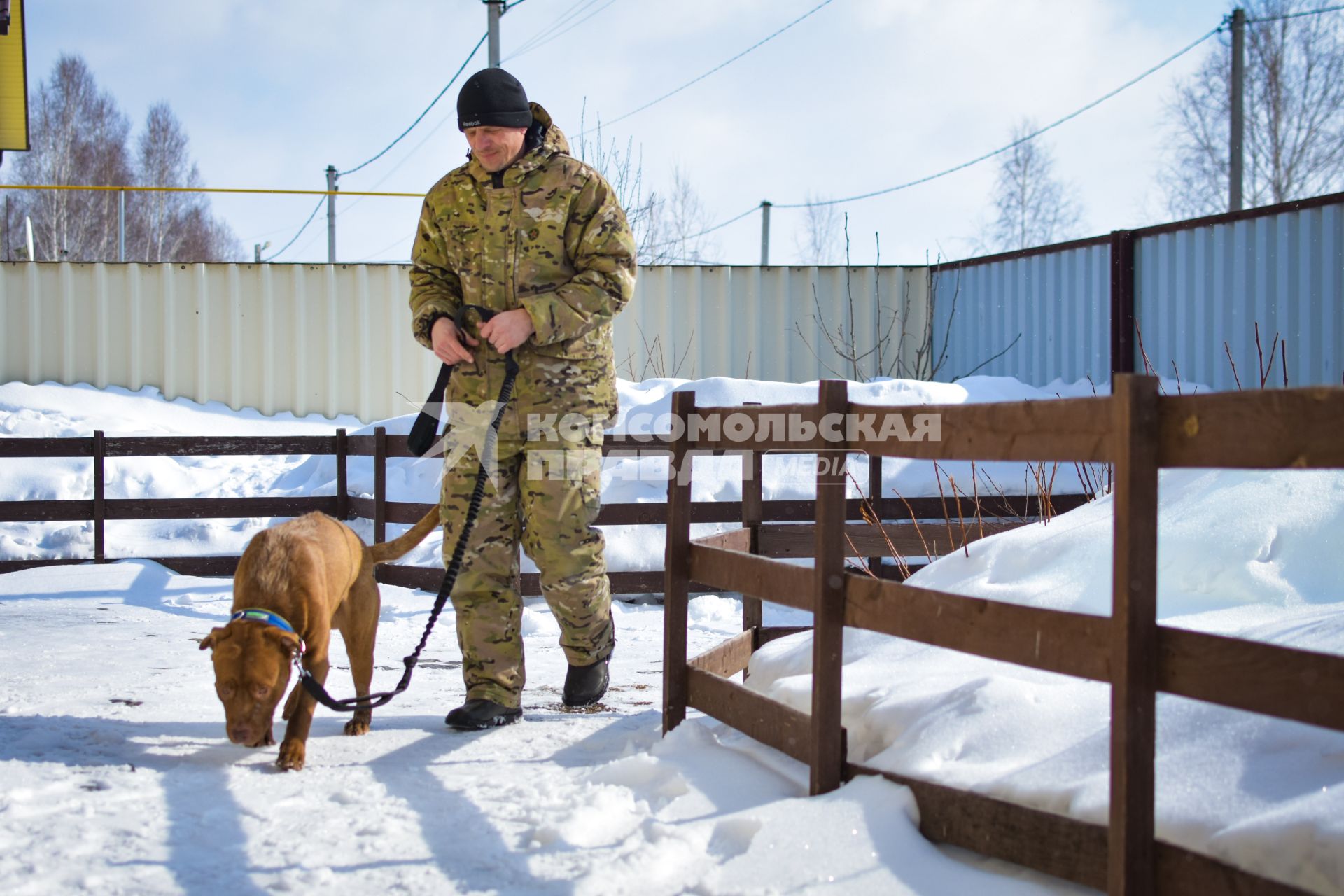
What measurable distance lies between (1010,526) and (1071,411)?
4.45 m

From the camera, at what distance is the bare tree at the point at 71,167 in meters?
35.2

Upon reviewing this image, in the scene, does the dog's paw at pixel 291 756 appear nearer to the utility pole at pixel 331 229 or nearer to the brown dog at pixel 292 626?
the brown dog at pixel 292 626

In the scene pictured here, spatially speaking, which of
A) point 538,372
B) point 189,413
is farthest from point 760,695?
point 189,413

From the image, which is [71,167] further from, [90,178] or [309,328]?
[309,328]

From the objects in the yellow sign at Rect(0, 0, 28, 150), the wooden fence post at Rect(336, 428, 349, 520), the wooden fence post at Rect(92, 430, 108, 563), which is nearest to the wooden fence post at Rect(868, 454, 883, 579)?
the wooden fence post at Rect(336, 428, 349, 520)

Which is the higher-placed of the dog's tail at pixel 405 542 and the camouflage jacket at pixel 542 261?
the camouflage jacket at pixel 542 261

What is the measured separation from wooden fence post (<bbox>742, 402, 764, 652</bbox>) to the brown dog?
5.01ft

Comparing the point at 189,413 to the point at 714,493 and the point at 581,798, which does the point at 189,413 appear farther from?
the point at 581,798

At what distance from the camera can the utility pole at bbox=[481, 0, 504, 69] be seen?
13.6 metres

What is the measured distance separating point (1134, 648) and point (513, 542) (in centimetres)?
230

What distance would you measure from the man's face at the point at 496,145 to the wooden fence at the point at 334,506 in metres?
3.57

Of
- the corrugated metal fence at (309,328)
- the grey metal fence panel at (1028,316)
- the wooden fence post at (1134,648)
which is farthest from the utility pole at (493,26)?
the wooden fence post at (1134,648)

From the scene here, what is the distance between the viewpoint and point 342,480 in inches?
322

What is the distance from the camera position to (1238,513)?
3.32m
